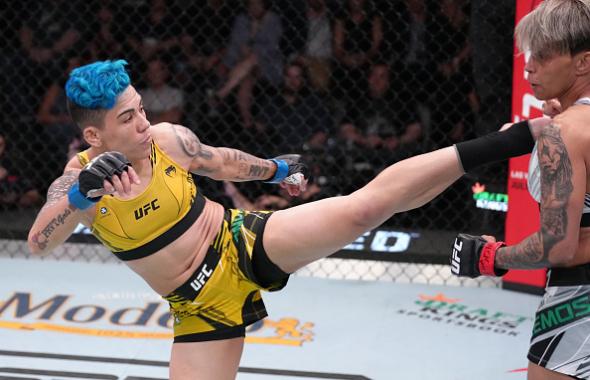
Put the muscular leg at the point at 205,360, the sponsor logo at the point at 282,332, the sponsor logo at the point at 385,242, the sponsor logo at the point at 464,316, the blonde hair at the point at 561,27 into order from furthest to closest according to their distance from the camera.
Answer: the sponsor logo at the point at 385,242
the sponsor logo at the point at 464,316
the sponsor logo at the point at 282,332
the muscular leg at the point at 205,360
the blonde hair at the point at 561,27

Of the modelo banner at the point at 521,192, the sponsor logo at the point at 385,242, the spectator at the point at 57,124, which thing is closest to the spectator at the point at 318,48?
the sponsor logo at the point at 385,242

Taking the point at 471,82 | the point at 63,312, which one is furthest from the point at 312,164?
the point at 63,312

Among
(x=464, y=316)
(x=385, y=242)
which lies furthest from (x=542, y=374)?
(x=385, y=242)

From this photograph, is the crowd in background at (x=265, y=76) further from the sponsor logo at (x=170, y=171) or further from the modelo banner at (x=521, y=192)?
the sponsor logo at (x=170, y=171)

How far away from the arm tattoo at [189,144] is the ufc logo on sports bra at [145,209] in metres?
0.25

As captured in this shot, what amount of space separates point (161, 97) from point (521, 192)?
198 centimetres

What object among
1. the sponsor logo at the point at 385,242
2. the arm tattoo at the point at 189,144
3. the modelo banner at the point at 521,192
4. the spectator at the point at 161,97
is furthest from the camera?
the spectator at the point at 161,97

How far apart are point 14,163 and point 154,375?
2.23 metres

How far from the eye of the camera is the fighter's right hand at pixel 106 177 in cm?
186

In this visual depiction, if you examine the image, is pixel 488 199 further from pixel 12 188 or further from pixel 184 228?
pixel 12 188

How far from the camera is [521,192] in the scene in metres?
3.74

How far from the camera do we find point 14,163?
476 centimetres

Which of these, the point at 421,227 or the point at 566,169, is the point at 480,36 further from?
the point at 566,169

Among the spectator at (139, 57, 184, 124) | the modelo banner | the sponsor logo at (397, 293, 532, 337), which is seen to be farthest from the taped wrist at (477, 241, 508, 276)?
the spectator at (139, 57, 184, 124)
